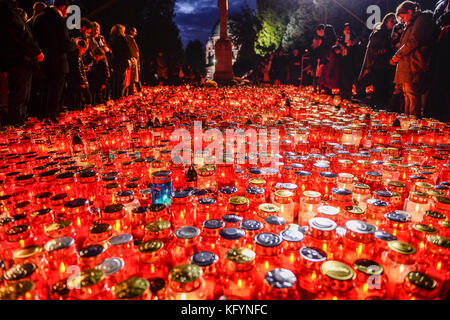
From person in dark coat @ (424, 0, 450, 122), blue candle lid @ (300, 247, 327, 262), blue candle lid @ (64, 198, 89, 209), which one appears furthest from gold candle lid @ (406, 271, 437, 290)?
person in dark coat @ (424, 0, 450, 122)

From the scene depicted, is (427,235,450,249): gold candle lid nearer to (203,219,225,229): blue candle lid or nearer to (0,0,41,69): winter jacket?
(203,219,225,229): blue candle lid

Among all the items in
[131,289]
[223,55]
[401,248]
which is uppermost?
[223,55]

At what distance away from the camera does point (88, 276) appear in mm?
1286

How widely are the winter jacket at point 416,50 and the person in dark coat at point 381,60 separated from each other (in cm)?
211

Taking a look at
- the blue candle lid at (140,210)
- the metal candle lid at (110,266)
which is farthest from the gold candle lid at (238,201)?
the metal candle lid at (110,266)

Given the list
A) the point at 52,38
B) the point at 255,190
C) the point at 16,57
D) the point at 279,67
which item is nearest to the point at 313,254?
the point at 255,190

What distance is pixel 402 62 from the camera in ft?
22.7

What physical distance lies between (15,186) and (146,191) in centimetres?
124

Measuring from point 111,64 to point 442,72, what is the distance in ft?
38.9

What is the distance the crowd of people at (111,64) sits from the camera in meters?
5.68

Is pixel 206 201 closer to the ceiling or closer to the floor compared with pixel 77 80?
closer to the floor

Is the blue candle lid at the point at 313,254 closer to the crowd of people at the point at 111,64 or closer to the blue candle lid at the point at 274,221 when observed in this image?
the blue candle lid at the point at 274,221

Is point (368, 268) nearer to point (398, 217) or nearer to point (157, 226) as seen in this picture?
point (398, 217)
